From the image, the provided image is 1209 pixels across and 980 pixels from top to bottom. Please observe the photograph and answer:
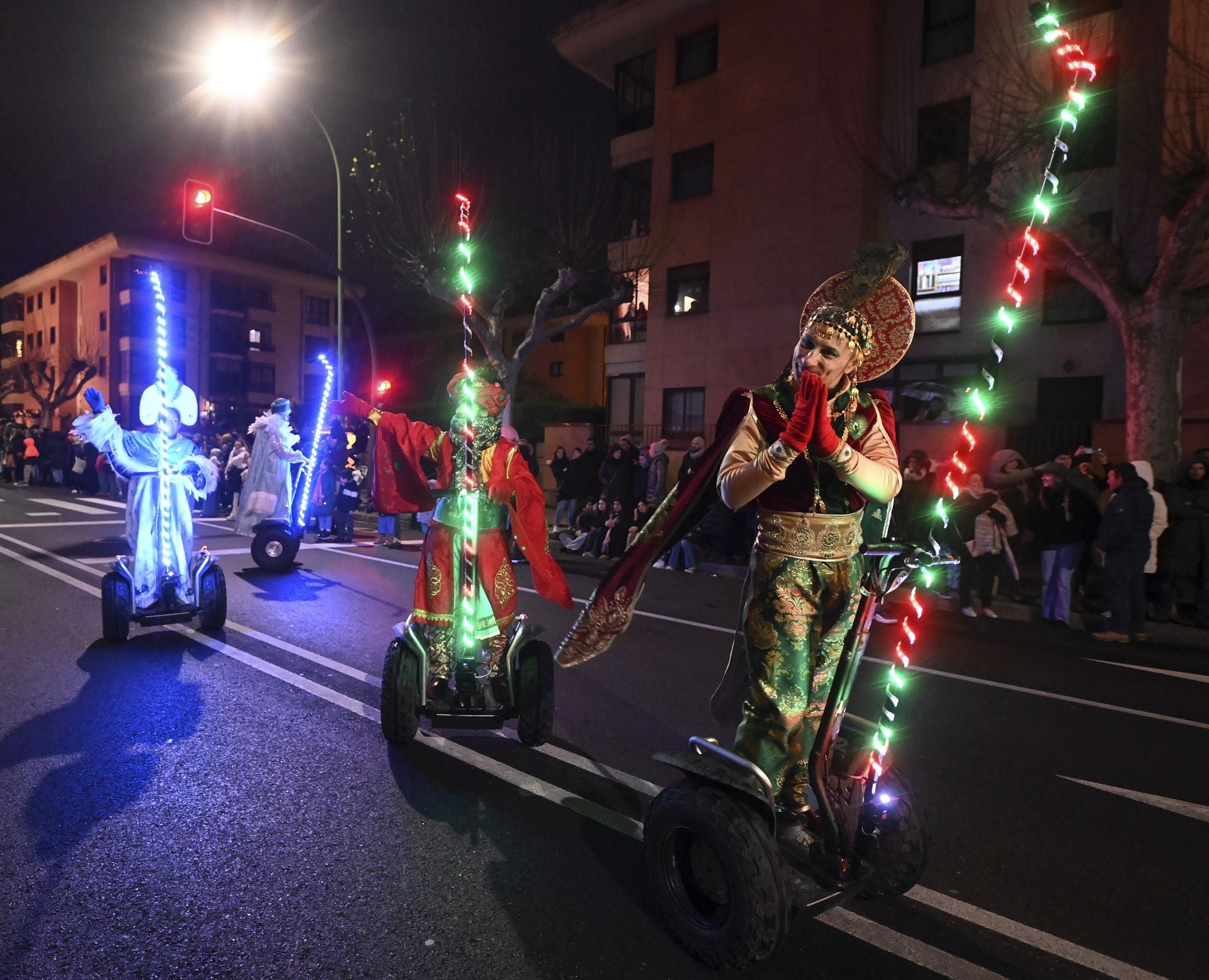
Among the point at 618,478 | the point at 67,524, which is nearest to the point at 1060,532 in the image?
the point at 618,478

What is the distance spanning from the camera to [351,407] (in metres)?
4.79

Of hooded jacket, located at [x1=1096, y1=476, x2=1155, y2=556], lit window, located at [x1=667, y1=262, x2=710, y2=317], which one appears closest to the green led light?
hooded jacket, located at [x1=1096, y1=476, x2=1155, y2=556]

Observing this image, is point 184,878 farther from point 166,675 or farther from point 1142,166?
point 1142,166

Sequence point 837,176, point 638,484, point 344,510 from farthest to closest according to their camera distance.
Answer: point 837,176 → point 344,510 → point 638,484

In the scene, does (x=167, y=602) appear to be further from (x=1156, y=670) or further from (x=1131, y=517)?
(x=1131, y=517)

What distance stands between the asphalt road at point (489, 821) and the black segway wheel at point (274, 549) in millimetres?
3546

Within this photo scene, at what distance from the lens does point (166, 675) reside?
6.02 m

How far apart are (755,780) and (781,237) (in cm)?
1898

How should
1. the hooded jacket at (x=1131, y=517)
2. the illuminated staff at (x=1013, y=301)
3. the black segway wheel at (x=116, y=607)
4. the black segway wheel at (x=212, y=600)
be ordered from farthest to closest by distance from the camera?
the hooded jacket at (x=1131, y=517) < the black segway wheel at (x=212, y=600) < the black segway wheel at (x=116, y=607) < the illuminated staff at (x=1013, y=301)

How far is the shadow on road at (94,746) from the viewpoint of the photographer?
3.43m

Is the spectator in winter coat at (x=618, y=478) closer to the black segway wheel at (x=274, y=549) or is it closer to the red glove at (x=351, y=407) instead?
the black segway wheel at (x=274, y=549)

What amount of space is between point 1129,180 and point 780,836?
1635 centimetres

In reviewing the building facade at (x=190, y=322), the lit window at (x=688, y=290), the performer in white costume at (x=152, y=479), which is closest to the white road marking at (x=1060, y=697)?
the performer in white costume at (x=152, y=479)

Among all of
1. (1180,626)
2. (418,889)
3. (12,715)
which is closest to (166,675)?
(12,715)
